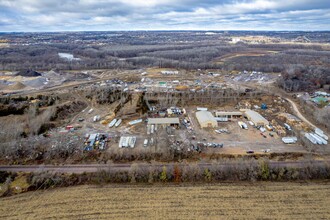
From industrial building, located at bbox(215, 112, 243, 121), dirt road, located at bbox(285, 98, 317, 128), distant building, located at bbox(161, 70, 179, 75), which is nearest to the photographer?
dirt road, located at bbox(285, 98, 317, 128)

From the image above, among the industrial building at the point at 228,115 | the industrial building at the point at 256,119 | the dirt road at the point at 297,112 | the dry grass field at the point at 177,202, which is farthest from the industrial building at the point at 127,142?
the dirt road at the point at 297,112

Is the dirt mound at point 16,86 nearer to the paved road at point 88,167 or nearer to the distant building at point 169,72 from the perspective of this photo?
the paved road at point 88,167

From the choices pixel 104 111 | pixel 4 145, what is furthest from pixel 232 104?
pixel 4 145

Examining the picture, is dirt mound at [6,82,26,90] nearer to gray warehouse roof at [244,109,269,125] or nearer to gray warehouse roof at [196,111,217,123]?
gray warehouse roof at [196,111,217,123]

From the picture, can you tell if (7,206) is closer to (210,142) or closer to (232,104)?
(210,142)

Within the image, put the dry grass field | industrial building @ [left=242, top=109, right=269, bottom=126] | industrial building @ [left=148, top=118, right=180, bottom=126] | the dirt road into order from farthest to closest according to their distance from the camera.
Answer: the dirt road
industrial building @ [left=148, top=118, right=180, bottom=126]
industrial building @ [left=242, top=109, right=269, bottom=126]
the dry grass field

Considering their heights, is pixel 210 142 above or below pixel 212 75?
below

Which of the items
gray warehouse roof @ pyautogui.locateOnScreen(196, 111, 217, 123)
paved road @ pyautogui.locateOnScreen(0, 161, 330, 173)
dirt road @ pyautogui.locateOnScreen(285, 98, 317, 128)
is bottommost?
paved road @ pyautogui.locateOnScreen(0, 161, 330, 173)

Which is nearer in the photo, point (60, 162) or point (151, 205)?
point (151, 205)

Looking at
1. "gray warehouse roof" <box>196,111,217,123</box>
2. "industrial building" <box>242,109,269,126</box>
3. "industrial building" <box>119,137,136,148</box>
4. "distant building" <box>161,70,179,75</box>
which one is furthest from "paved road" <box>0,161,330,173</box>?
"distant building" <box>161,70,179,75</box>
